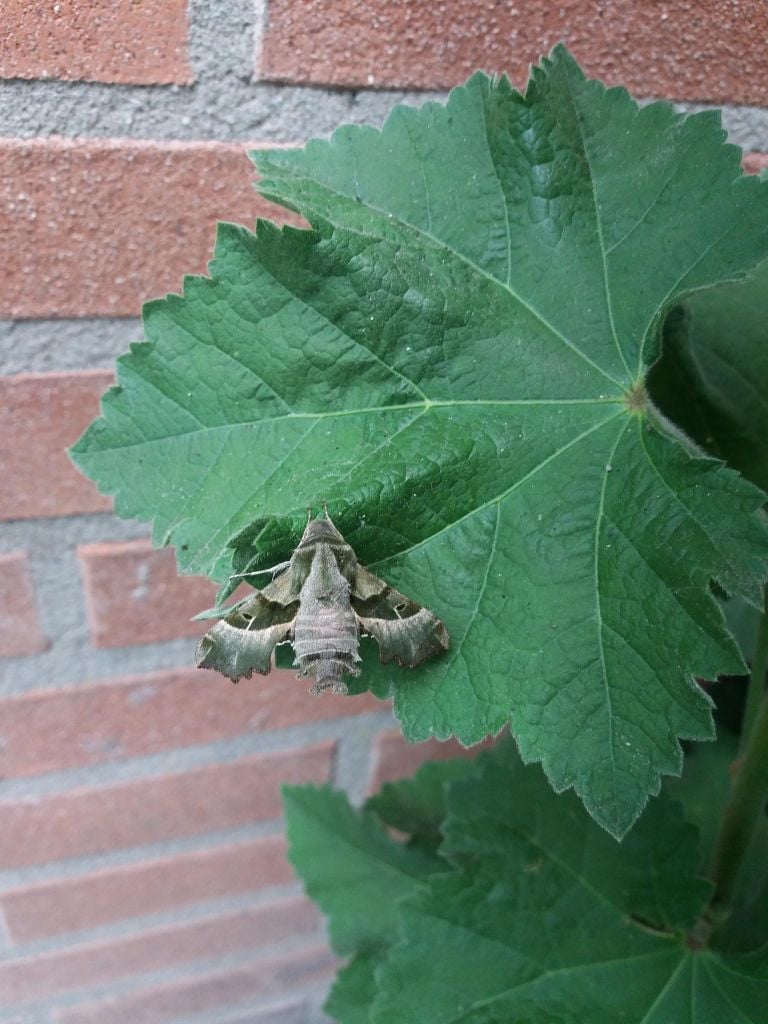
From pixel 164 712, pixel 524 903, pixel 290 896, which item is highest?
pixel 524 903

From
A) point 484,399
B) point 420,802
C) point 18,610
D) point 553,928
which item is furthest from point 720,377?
point 18,610

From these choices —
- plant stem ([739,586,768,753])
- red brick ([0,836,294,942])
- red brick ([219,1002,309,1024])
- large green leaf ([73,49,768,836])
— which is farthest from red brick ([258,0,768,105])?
red brick ([219,1002,309,1024])

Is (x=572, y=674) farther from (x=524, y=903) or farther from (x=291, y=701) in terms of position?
(x=291, y=701)

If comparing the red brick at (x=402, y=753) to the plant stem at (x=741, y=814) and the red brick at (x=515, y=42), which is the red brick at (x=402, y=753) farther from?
the red brick at (x=515, y=42)

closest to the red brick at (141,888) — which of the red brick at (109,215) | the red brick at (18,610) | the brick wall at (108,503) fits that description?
the brick wall at (108,503)

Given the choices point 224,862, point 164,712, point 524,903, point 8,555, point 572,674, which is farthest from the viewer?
point 224,862

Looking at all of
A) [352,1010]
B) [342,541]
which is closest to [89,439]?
[342,541]

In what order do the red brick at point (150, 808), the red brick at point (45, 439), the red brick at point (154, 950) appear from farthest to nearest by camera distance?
1. the red brick at point (154, 950)
2. the red brick at point (150, 808)
3. the red brick at point (45, 439)

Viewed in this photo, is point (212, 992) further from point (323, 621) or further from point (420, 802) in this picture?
point (323, 621)
